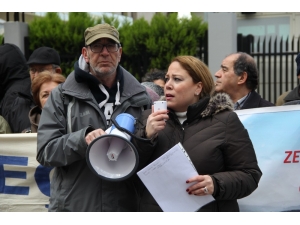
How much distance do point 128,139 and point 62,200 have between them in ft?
2.13

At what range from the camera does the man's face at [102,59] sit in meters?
3.64

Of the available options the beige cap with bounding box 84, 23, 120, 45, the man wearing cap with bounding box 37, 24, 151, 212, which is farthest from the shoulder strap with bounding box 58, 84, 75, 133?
the beige cap with bounding box 84, 23, 120, 45

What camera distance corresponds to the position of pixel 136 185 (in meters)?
3.63

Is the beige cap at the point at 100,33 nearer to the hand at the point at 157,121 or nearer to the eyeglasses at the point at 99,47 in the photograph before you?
the eyeglasses at the point at 99,47

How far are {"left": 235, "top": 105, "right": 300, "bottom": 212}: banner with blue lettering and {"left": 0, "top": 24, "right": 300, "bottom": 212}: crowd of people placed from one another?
1.01 meters

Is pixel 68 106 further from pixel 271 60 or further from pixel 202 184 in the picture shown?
pixel 271 60

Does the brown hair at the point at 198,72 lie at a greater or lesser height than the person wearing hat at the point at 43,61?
greater

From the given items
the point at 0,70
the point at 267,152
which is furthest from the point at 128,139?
the point at 0,70

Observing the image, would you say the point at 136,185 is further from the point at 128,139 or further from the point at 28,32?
the point at 28,32

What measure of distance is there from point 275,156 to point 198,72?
1295 millimetres

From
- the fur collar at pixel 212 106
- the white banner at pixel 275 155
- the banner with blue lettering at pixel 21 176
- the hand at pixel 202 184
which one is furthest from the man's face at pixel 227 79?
the hand at pixel 202 184

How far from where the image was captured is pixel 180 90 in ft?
11.1

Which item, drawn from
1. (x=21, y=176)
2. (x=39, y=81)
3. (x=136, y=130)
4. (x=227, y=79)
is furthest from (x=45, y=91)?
(x=136, y=130)

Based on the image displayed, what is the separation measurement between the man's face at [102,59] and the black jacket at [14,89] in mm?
1748
